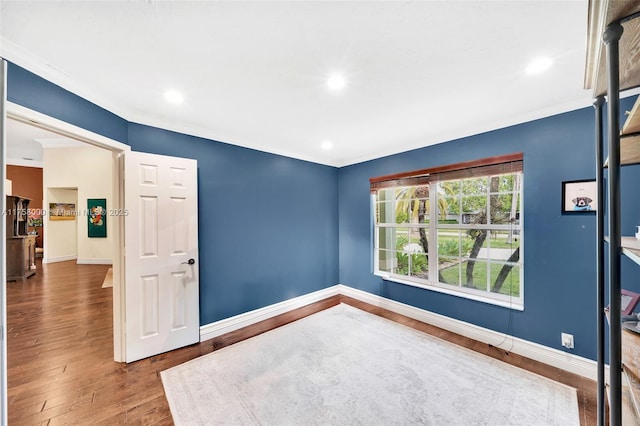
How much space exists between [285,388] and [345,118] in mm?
2564

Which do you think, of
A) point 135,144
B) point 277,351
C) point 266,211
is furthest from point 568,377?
point 135,144

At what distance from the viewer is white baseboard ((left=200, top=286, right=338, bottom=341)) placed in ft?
9.33

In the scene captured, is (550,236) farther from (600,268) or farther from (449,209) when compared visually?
(600,268)

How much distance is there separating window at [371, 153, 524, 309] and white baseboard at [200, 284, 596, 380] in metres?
0.36

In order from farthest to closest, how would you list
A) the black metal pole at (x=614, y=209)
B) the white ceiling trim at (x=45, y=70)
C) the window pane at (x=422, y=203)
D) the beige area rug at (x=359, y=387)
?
the window pane at (x=422, y=203) < the beige area rug at (x=359, y=387) < the white ceiling trim at (x=45, y=70) < the black metal pole at (x=614, y=209)

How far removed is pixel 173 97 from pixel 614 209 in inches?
108

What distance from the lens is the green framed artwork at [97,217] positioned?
6602 millimetres

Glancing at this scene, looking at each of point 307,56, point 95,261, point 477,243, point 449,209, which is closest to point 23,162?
point 95,261

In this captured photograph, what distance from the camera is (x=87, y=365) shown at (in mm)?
2262

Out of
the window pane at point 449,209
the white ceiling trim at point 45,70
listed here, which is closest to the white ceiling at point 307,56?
the white ceiling trim at point 45,70

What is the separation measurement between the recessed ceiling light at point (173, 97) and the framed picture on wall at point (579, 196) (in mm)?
3528

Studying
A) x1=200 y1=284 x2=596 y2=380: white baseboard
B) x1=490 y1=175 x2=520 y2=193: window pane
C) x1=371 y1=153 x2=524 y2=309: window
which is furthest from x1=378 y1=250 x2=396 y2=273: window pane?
x1=490 y1=175 x2=520 y2=193: window pane

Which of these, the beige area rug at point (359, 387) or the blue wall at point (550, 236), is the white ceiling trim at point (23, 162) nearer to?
the beige area rug at point (359, 387)

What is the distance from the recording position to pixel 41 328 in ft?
9.47
